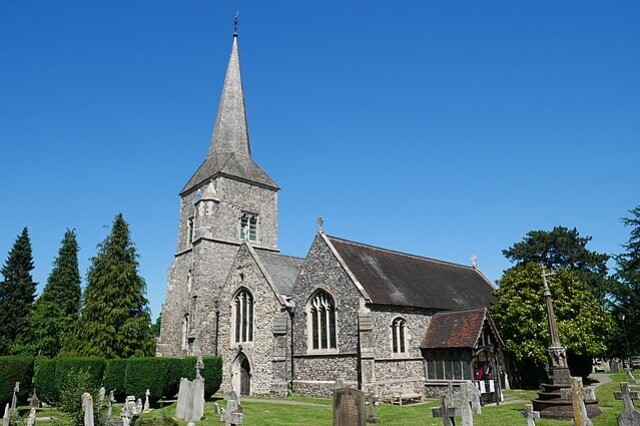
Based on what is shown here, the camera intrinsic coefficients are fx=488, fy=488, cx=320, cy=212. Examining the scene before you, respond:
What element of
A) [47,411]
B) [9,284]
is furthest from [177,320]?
[9,284]

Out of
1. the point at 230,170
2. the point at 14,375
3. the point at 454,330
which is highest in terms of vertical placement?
the point at 230,170

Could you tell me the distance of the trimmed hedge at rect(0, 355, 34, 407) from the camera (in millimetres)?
21094

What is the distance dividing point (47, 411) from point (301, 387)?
39.4ft

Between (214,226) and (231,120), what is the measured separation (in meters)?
10.9

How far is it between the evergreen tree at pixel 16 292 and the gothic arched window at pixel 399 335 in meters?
38.4

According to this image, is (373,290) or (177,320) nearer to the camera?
(373,290)

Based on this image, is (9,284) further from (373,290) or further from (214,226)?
(373,290)

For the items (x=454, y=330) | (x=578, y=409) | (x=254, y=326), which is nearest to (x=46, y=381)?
(x=254, y=326)

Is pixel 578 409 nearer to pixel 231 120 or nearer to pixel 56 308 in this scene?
pixel 231 120

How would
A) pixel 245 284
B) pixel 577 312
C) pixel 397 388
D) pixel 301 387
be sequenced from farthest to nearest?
1. pixel 245 284
2. pixel 577 312
3. pixel 301 387
4. pixel 397 388

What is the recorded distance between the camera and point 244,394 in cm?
2786

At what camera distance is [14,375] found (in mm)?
21516

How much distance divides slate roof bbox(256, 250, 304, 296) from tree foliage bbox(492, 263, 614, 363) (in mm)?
12152

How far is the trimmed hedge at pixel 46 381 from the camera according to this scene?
23.8m
